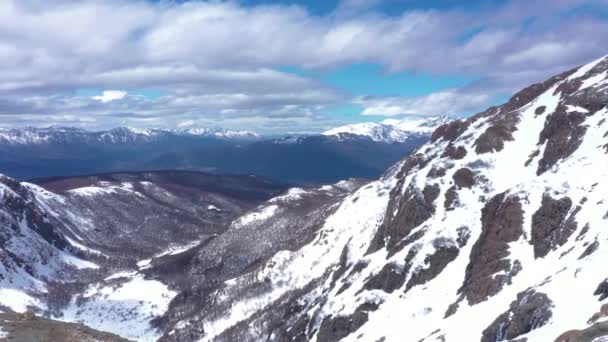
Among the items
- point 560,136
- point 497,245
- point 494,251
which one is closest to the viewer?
point 494,251

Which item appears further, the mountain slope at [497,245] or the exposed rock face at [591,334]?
the mountain slope at [497,245]

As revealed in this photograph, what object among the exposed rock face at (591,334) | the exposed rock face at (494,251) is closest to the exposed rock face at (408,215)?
the exposed rock face at (494,251)

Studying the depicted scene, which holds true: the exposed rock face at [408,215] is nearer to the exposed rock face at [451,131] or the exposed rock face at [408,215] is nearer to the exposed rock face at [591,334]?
the exposed rock face at [451,131]

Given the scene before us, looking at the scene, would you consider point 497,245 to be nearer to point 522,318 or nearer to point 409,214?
point 522,318

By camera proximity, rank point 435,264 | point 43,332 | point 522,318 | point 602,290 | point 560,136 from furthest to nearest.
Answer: point 560,136 < point 435,264 < point 522,318 < point 602,290 < point 43,332

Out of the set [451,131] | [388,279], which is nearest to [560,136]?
[388,279]

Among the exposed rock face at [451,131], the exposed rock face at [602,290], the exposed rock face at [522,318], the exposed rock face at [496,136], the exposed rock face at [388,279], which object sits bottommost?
the exposed rock face at [388,279]
